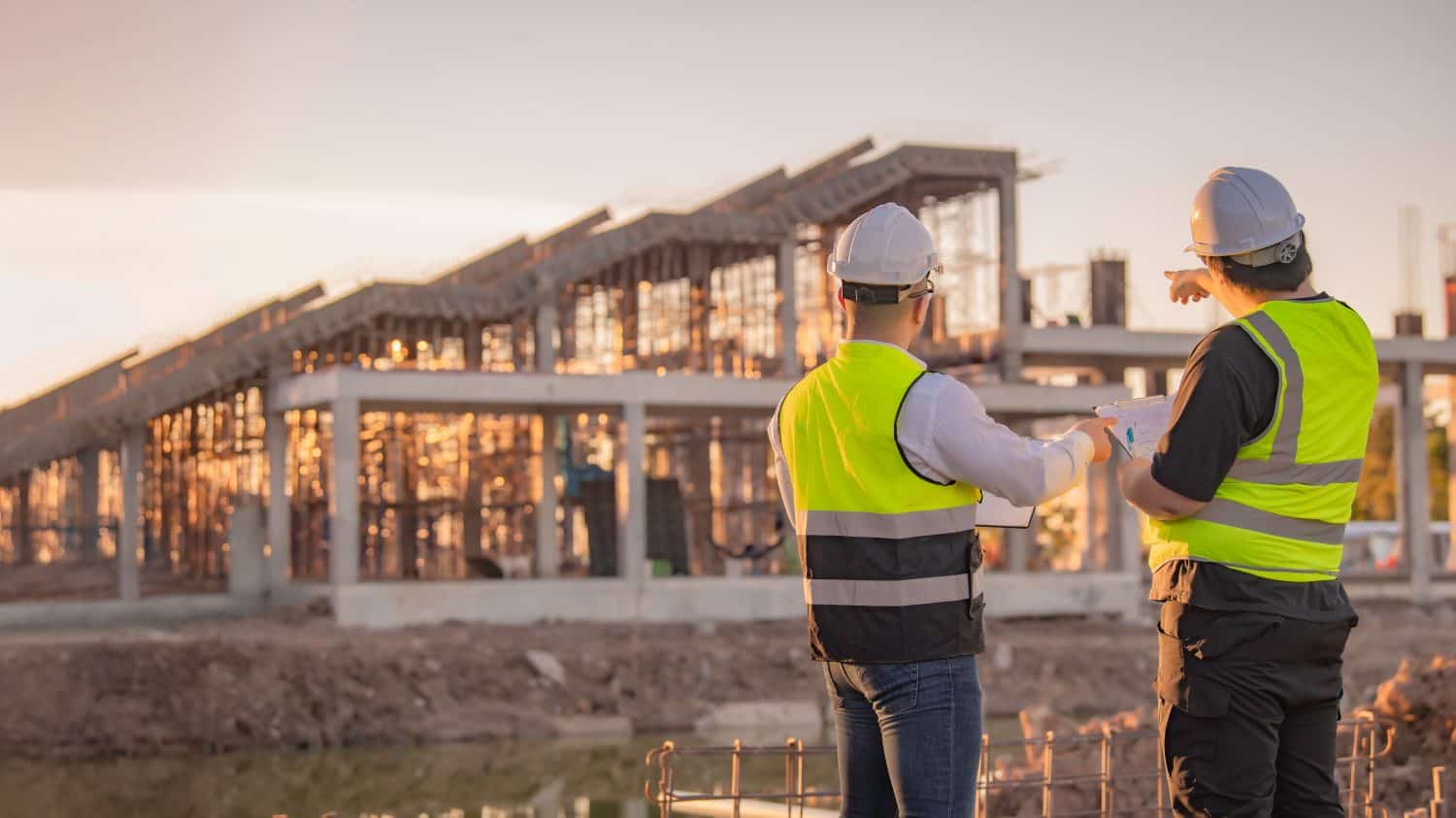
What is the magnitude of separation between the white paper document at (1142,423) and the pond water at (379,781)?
53.6 ft

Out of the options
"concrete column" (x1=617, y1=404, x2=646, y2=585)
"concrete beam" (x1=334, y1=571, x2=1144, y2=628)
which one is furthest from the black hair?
"concrete column" (x1=617, y1=404, x2=646, y2=585)

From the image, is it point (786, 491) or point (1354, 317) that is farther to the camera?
point (786, 491)

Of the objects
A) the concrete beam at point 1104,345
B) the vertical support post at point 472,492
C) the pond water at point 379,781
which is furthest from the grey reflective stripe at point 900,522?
the concrete beam at point 1104,345

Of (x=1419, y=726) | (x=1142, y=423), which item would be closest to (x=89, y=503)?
(x=1419, y=726)

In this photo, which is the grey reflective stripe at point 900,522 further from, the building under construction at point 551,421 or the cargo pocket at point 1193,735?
the building under construction at point 551,421

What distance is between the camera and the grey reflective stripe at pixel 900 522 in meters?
4.12

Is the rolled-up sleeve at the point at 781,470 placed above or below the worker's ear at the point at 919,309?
below

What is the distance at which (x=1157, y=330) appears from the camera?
144 feet

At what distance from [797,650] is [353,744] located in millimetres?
8109

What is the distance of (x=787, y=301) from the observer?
142 ft

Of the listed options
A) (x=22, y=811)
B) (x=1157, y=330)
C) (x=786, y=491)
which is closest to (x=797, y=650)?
(x=22, y=811)

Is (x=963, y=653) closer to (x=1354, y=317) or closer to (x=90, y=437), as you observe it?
(x=1354, y=317)

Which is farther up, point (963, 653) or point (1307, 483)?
point (1307, 483)

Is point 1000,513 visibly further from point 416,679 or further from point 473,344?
point 473,344
